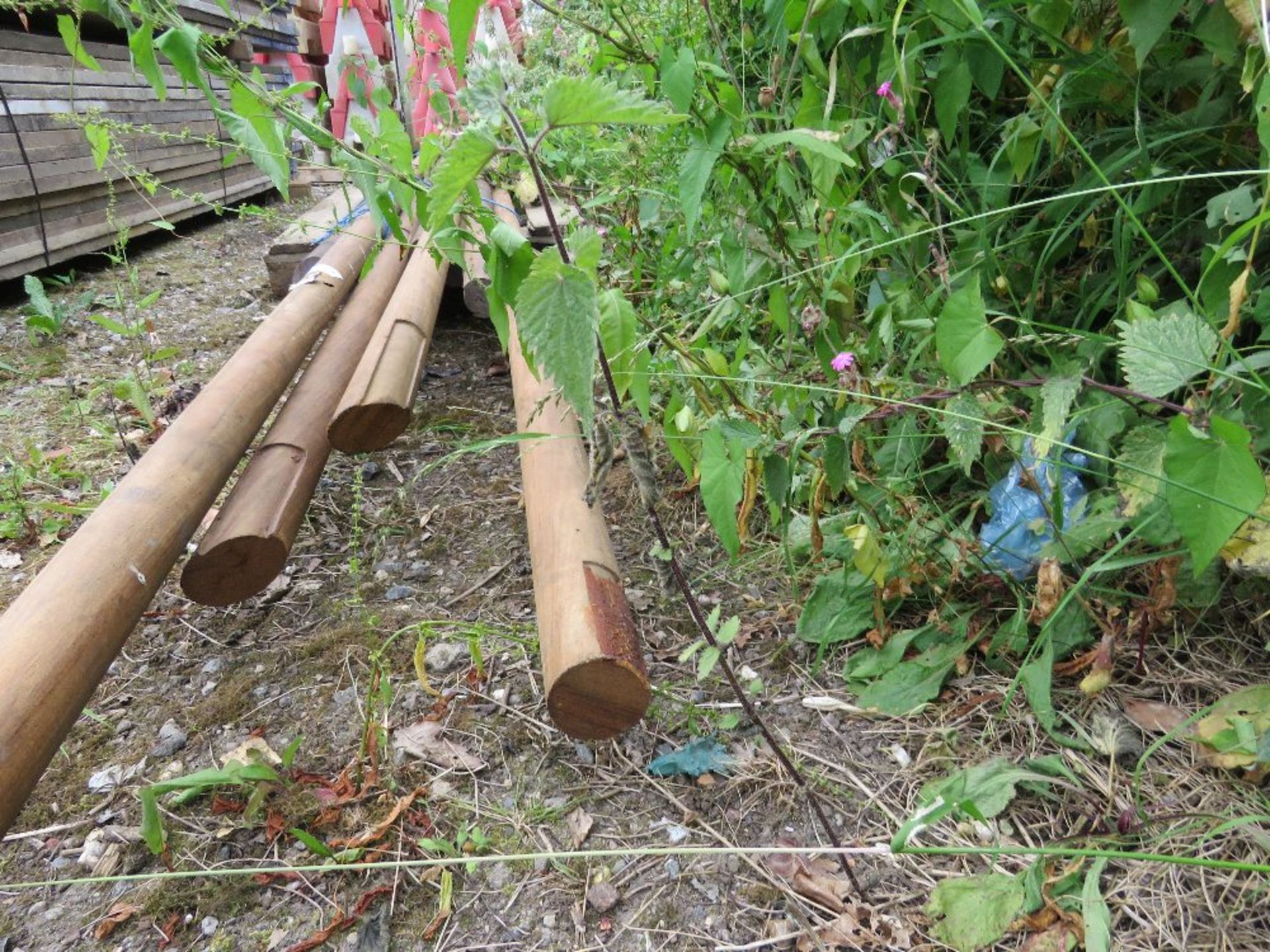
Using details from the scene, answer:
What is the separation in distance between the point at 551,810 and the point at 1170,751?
0.89 m

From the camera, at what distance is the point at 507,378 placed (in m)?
3.17

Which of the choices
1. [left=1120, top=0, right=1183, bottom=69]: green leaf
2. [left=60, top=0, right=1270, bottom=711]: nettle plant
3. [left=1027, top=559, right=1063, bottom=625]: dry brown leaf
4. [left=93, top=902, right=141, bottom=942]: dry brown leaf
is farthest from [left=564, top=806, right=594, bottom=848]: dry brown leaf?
[left=1120, top=0, right=1183, bottom=69]: green leaf

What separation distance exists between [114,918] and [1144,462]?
1504 millimetres

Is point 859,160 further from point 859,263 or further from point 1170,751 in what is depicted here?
point 1170,751

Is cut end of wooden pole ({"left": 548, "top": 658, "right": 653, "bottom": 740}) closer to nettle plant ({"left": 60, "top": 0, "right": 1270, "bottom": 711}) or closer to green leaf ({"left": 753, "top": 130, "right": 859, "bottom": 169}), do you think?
nettle plant ({"left": 60, "top": 0, "right": 1270, "bottom": 711})

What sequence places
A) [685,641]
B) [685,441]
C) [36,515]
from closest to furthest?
[685,441] → [685,641] → [36,515]

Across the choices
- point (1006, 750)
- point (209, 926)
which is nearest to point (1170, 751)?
point (1006, 750)

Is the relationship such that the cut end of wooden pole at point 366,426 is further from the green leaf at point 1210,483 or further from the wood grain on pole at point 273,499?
the green leaf at point 1210,483

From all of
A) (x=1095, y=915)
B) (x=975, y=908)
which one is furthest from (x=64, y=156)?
(x=1095, y=915)

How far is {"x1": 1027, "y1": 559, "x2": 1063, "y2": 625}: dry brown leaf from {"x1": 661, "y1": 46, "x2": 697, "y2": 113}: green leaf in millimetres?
832

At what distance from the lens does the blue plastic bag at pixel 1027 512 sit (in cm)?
134

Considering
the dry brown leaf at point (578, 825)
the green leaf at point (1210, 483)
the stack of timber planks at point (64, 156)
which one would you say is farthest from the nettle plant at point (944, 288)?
the stack of timber planks at point (64, 156)

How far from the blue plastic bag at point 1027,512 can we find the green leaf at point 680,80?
738mm

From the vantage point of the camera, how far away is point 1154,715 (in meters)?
1.24
